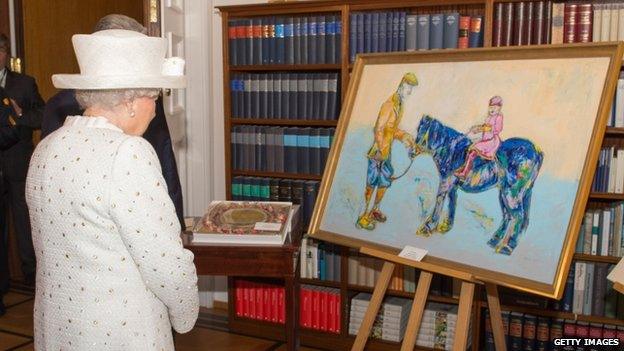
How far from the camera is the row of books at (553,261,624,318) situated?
298 cm

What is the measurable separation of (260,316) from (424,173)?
170 centimetres

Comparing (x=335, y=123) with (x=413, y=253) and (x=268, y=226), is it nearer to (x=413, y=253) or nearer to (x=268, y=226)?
(x=268, y=226)

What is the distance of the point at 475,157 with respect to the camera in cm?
227

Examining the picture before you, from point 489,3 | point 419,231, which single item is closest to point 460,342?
point 419,231

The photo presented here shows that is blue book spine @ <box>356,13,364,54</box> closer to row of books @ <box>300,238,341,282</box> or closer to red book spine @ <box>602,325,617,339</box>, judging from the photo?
row of books @ <box>300,238,341,282</box>

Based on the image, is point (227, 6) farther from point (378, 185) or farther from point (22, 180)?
point (22, 180)

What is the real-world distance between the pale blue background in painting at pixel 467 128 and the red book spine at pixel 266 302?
1109 mm

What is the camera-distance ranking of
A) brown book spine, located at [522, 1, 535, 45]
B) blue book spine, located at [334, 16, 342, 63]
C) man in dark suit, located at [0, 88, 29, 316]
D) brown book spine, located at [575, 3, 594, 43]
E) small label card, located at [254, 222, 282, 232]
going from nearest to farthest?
small label card, located at [254, 222, 282, 232] < brown book spine, located at [575, 3, 594, 43] < brown book spine, located at [522, 1, 535, 45] < blue book spine, located at [334, 16, 342, 63] < man in dark suit, located at [0, 88, 29, 316]

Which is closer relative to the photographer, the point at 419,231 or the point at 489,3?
the point at 419,231

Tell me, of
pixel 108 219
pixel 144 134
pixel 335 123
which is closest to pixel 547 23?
pixel 335 123

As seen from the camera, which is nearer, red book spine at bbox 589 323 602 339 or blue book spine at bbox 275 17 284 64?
red book spine at bbox 589 323 602 339

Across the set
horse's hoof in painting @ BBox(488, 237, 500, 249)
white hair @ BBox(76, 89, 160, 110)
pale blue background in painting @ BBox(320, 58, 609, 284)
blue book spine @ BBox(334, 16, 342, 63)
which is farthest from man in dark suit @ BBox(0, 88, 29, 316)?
horse's hoof in painting @ BBox(488, 237, 500, 249)

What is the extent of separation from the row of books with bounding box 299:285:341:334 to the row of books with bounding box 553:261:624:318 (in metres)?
1.14

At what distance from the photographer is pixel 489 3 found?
3.00 meters
